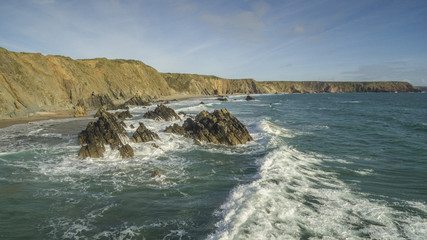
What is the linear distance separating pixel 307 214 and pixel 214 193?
3.63 m

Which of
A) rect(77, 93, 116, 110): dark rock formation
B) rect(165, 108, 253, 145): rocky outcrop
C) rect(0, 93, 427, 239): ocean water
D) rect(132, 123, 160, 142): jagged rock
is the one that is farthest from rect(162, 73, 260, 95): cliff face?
rect(0, 93, 427, 239): ocean water

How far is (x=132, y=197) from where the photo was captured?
905 centimetres

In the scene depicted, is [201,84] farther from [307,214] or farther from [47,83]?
[307,214]

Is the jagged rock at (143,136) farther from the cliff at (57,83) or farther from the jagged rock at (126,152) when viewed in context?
the cliff at (57,83)

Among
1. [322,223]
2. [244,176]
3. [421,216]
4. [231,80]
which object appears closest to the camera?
[322,223]

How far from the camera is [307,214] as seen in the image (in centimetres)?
788

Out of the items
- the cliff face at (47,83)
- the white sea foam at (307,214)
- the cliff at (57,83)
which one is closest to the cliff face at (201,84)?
the cliff at (57,83)

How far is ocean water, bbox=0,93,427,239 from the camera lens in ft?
23.0

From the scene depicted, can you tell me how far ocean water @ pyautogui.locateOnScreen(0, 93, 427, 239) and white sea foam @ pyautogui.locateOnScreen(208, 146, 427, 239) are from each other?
0.04 metres

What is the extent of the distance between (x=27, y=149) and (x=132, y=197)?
1162cm

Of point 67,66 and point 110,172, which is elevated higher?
point 67,66

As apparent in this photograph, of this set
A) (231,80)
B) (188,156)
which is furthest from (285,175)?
(231,80)

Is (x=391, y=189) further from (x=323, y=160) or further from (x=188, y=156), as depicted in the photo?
(x=188, y=156)

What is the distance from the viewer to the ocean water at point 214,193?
700 cm
